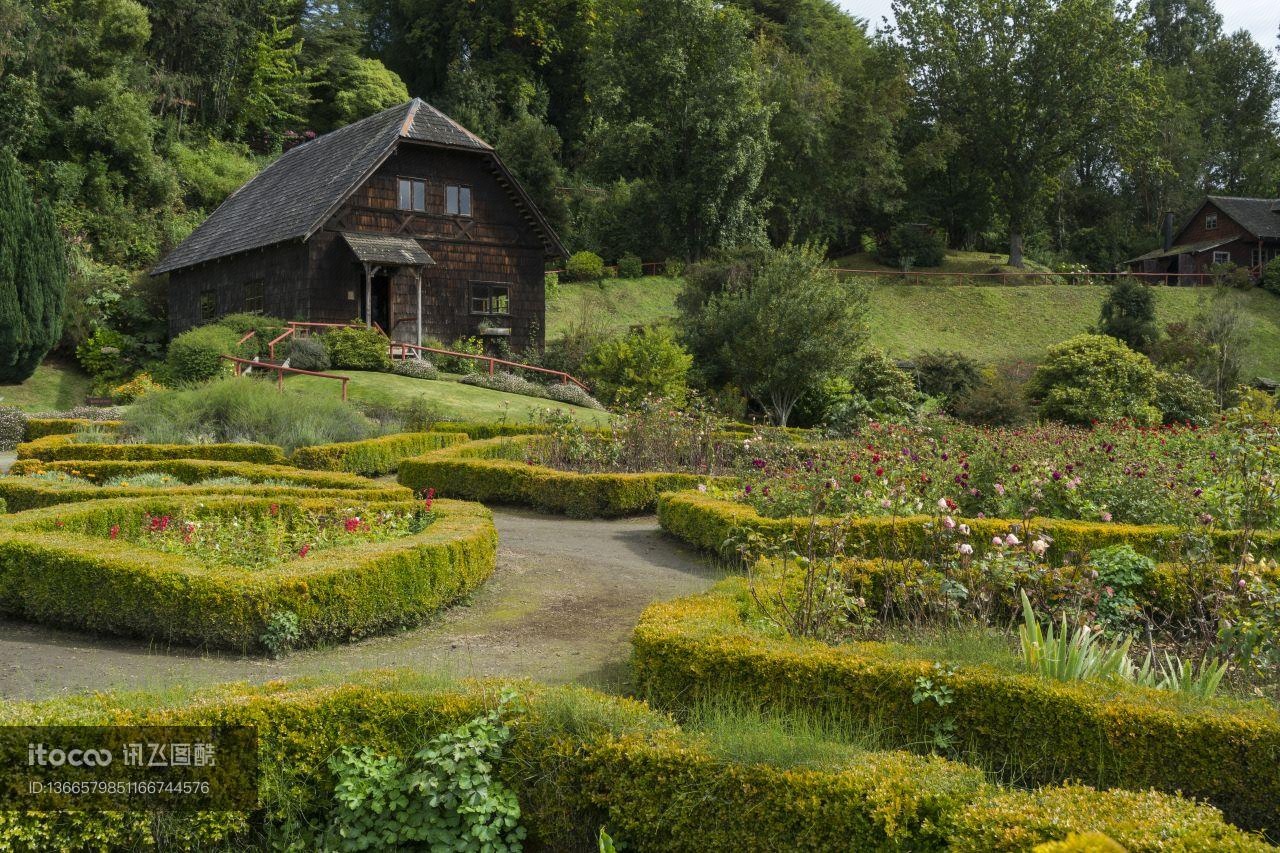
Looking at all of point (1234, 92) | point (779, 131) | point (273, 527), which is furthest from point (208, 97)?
point (1234, 92)

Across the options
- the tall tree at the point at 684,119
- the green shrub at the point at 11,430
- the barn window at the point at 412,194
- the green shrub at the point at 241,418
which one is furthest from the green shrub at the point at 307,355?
the tall tree at the point at 684,119

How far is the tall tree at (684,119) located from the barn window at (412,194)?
1566 centimetres

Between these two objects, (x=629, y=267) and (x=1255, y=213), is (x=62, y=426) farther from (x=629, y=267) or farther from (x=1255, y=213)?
(x=1255, y=213)

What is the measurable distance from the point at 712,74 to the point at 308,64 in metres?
20.3

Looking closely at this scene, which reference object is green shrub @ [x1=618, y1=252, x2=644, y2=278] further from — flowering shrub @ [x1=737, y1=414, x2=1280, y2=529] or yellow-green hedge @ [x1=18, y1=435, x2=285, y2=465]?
flowering shrub @ [x1=737, y1=414, x2=1280, y2=529]

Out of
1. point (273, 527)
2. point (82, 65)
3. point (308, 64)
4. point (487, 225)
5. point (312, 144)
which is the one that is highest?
point (308, 64)

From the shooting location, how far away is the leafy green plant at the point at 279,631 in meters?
7.19

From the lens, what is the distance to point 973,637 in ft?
19.6

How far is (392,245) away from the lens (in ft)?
95.2

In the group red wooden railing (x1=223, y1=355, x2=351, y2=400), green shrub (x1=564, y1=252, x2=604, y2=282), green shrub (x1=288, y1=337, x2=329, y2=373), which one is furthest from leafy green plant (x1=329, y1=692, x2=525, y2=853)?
green shrub (x1=564, y1=252, x2=604, y2=282)

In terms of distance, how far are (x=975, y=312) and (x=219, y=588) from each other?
42697 mm

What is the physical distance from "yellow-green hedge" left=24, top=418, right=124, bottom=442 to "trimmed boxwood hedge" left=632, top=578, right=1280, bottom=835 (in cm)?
1477

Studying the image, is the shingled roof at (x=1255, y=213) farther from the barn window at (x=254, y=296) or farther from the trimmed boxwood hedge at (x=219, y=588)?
the trimmed boxwood hedge at (x=219, y=588)

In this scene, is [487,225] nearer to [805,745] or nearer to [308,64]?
[308,64]
